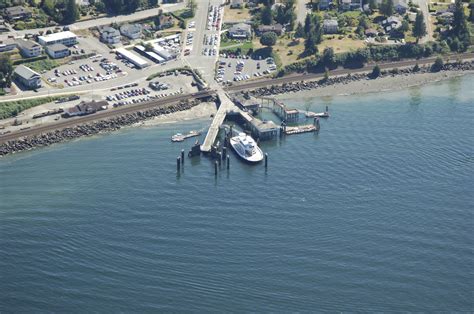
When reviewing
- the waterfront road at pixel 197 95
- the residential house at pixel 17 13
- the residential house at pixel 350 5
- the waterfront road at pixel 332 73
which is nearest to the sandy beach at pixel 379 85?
the waterfront road at pixel 332 73

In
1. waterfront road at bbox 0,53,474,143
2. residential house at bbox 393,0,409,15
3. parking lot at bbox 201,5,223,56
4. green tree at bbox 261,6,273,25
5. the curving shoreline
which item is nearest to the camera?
the curving shoreline

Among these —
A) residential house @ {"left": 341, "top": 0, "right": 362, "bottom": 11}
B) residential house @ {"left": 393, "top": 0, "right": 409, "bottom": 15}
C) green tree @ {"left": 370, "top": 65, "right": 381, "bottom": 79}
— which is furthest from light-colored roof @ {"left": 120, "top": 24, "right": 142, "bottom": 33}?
residential house @ {"left": 393, "top": 0, "right": 409, "bottom": 15}

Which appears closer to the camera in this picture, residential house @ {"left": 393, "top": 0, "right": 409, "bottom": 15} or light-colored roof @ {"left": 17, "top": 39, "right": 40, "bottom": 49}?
light-colored roof @ {"left": 17, "top": 39, "right": 40, "bottom": 49}

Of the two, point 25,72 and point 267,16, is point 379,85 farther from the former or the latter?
point 25,72

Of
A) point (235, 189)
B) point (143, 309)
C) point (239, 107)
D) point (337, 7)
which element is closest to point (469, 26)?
point (337, 7)

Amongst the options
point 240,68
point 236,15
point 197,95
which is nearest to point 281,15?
point 236,15

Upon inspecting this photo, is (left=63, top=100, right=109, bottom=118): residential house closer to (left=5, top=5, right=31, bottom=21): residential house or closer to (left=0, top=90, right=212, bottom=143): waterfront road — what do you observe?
(left=0, top=90, right=212, bottom=143): waterfront road
